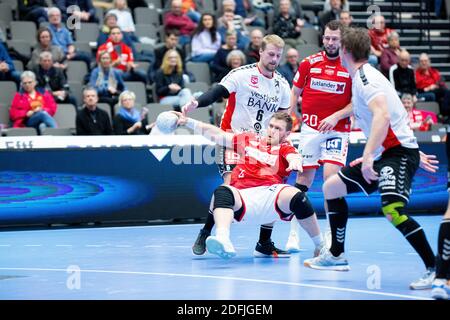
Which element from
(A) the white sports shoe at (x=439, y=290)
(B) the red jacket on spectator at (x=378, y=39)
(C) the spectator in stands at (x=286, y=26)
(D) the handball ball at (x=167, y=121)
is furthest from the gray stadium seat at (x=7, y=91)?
(A) the white sports shoe at (x=439, y=290)

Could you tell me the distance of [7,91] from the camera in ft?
49.0

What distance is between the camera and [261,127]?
9938 millimetres

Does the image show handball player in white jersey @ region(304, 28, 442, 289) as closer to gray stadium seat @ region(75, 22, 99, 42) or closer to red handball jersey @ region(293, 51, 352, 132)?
red handball jersey @ region(293, 51, 352, 132)

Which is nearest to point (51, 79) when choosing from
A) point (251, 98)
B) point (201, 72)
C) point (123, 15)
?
point (123, 15)

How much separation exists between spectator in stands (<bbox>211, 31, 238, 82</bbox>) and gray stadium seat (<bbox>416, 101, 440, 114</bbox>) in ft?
12.7

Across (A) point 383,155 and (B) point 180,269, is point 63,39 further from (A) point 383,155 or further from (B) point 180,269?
(A) point 383,155

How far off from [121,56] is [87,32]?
1268 mm

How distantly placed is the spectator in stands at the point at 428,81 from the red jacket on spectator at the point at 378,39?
0.82m

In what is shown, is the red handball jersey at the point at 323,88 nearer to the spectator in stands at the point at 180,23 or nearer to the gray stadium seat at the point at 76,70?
the gray stadium seat at the point at 76,70

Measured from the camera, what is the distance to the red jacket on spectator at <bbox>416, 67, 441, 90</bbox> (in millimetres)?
18172
